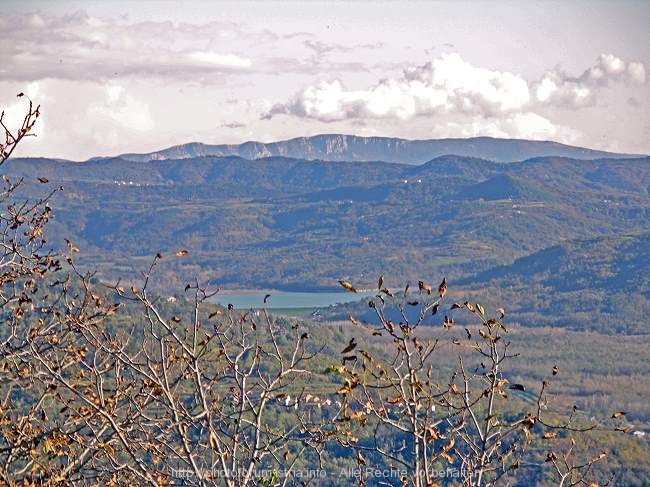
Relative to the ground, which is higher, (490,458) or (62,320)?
(62,320)

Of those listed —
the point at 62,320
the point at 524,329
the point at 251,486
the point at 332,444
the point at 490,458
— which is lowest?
the point at 524,329

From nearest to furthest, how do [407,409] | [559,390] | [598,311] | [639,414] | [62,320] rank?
[407,409]
[62,320]
[639,414]
[559,390]
[598,311]

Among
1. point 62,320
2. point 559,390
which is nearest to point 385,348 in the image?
point 559,390

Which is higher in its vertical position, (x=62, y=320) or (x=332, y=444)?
(x=62, y=320)

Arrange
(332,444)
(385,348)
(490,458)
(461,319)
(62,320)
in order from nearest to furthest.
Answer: (490,458), (62,320), (332,444), (385,348), (461,319)

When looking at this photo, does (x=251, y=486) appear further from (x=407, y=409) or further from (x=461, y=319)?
(x=461, y=319)

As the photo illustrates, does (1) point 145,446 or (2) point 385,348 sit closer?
(1) point 145,446

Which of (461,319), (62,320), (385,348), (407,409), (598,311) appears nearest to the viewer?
(407,409)

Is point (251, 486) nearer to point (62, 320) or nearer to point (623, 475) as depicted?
point (62, 320)

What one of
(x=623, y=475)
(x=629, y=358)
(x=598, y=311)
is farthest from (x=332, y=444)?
(x=598, y=311)
